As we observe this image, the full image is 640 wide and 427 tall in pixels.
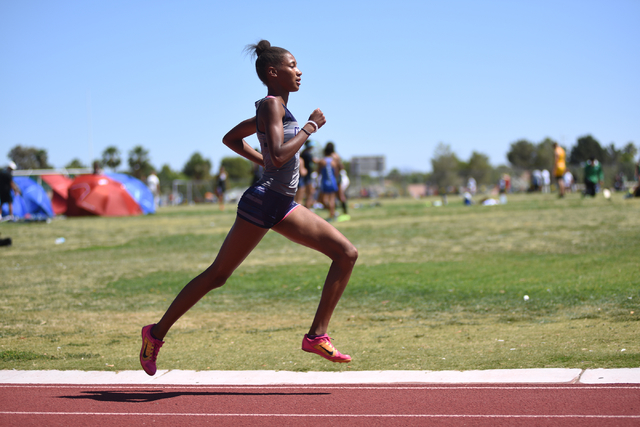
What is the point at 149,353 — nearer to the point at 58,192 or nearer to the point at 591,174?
the point at 591,174

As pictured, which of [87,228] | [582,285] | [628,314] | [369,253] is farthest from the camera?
[87,228]

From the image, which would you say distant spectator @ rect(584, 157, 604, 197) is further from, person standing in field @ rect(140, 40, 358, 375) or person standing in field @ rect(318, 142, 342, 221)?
person standing in field @ rect(140, 40, 358, 375)

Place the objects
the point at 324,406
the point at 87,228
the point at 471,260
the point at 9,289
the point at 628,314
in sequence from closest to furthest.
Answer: the point at 324,406 → the point at 628,314 → the point at 9,289 → the point at 471,260 → the point at 87,228

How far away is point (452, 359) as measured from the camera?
530 centimetres

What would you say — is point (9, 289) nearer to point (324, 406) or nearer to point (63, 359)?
point (63, 359)

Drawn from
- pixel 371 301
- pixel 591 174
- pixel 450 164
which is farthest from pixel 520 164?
pixel 371 301

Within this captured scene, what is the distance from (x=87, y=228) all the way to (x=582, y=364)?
1836 centimetres

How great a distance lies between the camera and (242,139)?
4.81 metres

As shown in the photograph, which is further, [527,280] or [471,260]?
[471,260]

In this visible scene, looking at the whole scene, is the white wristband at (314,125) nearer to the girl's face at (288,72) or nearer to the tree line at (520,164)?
the girl's face at (288,72)

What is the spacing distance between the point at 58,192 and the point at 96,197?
8.21ft

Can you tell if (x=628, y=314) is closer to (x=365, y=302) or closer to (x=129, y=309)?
(x=365, y=302)

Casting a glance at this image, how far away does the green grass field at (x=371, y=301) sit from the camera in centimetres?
562

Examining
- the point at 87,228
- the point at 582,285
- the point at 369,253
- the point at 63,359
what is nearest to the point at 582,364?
the point at 582,285
